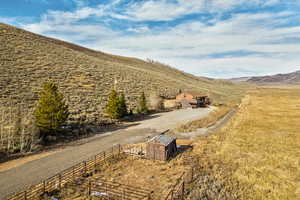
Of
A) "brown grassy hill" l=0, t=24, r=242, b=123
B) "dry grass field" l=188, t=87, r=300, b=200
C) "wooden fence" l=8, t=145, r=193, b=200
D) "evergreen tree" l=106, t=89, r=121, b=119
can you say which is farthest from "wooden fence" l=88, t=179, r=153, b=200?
"brown grassy hill" l=0, t=24, r=242, b=123

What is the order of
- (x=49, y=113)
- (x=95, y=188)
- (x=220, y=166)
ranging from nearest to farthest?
(x=95, y=188) → (x=220, y=166) → (x=49, y=113)

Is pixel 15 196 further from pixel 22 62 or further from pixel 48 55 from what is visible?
pixel 48 55

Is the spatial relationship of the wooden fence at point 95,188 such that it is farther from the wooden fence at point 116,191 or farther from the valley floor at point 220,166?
the valley floor at point 220,166

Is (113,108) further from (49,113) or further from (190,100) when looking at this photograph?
(190,100)

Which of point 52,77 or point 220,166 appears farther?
point 52,77

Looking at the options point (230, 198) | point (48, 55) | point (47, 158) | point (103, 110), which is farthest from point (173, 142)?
point (48, 55)

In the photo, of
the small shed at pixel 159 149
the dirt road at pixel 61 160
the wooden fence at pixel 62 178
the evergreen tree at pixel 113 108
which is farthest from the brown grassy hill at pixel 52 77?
the small shed at pixel 159 149

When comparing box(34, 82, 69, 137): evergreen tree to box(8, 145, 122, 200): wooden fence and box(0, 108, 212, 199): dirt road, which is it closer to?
box(0, 108, 212, 199): dirt road

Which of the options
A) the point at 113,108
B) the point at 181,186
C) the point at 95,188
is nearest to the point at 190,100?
the point at 113,108

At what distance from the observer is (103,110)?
1521 inches

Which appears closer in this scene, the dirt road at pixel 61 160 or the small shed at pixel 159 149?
the dirt road at pixel 61 160

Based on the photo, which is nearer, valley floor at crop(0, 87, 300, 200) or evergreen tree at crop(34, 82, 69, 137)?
valley floor at crop(0, 87, 300, 200)

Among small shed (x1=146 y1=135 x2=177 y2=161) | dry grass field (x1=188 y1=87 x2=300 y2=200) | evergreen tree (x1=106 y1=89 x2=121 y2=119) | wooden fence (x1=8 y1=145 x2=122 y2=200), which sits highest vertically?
evergreen tree (x1=106 y1=89 x2=121 y2=119)

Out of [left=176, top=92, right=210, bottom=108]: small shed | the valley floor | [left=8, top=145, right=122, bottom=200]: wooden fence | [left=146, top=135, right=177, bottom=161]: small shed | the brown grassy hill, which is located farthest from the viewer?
[left=176, top=92, right=210, bottom=108]: small shed
